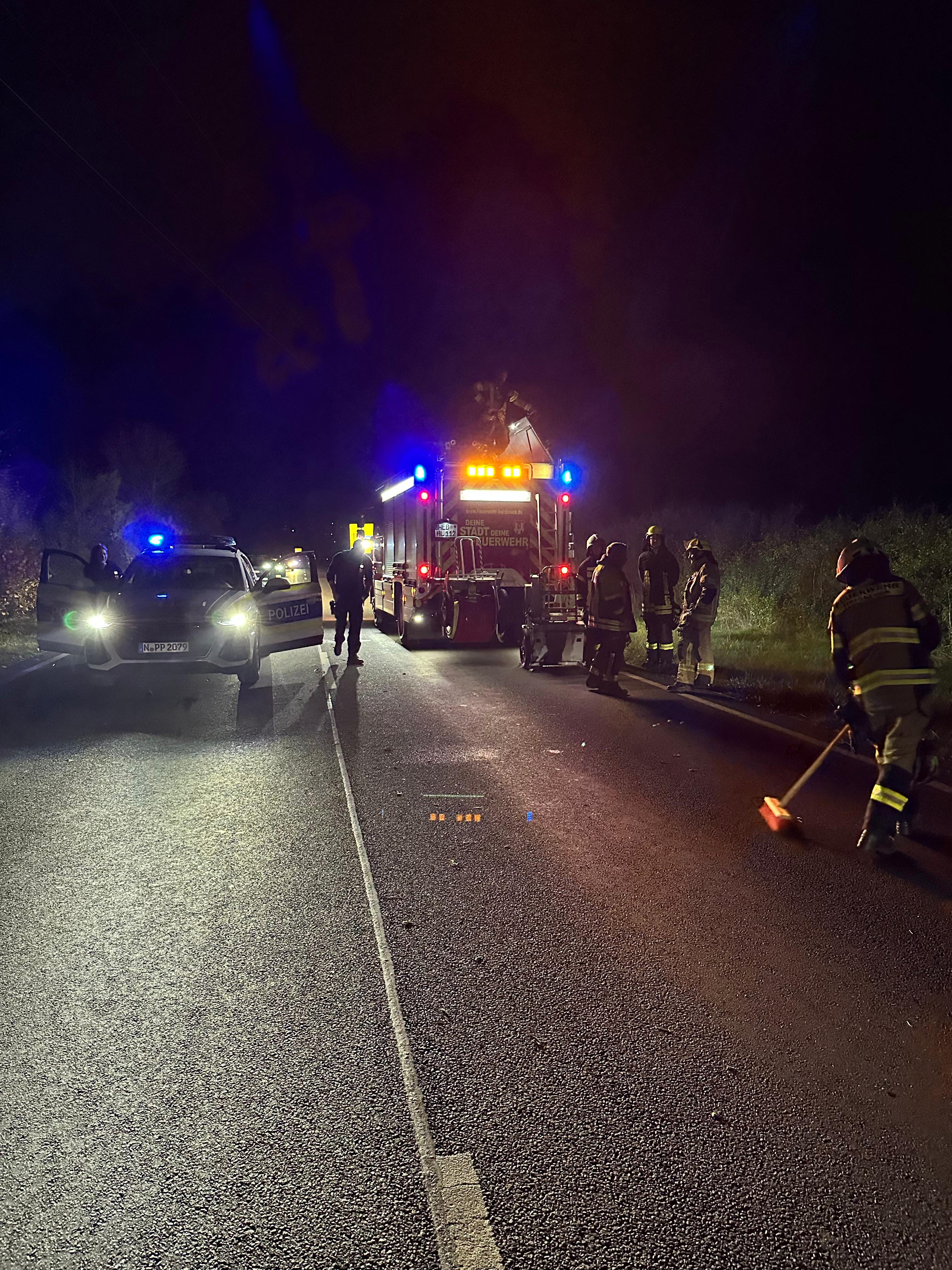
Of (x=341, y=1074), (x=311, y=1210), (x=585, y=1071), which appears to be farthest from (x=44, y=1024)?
(x=585, y=1071)

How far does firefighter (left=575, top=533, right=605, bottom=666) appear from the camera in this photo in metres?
12.4

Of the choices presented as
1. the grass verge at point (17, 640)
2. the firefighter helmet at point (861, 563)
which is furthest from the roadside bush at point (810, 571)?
the grass verge at point (17, 640)

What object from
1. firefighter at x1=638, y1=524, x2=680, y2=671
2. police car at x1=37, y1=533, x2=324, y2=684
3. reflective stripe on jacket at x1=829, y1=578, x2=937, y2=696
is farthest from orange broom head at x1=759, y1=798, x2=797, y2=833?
police car at x1=37, y1=533, x2=324, y2=684

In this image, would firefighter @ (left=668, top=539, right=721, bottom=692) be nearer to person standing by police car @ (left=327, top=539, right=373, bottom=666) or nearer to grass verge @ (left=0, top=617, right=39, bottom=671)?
person standing by police car @ (left=327, top=539, right=373, bottom=666)

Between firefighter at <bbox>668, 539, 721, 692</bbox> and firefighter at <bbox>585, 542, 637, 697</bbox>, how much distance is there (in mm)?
803

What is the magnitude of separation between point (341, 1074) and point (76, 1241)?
0.94m

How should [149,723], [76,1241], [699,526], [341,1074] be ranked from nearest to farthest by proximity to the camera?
[76,1241]
[341,1074]
[149,723]
[699,526]

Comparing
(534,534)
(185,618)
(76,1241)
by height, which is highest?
(534,534)

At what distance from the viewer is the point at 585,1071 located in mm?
3096

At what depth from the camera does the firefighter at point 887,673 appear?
17.3 ft

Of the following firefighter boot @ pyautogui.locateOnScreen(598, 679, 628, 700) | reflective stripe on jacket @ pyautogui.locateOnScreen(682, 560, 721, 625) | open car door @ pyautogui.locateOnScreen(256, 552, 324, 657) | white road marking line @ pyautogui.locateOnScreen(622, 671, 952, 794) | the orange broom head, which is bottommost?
the orange broom head

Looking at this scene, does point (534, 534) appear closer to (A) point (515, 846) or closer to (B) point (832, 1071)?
(A) point (515, 846)

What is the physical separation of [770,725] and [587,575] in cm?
449

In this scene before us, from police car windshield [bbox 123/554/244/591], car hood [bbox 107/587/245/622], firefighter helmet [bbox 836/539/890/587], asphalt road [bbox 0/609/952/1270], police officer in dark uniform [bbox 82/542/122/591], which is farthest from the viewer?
police officer in dark uniform [bbox 82/542/122/591]
